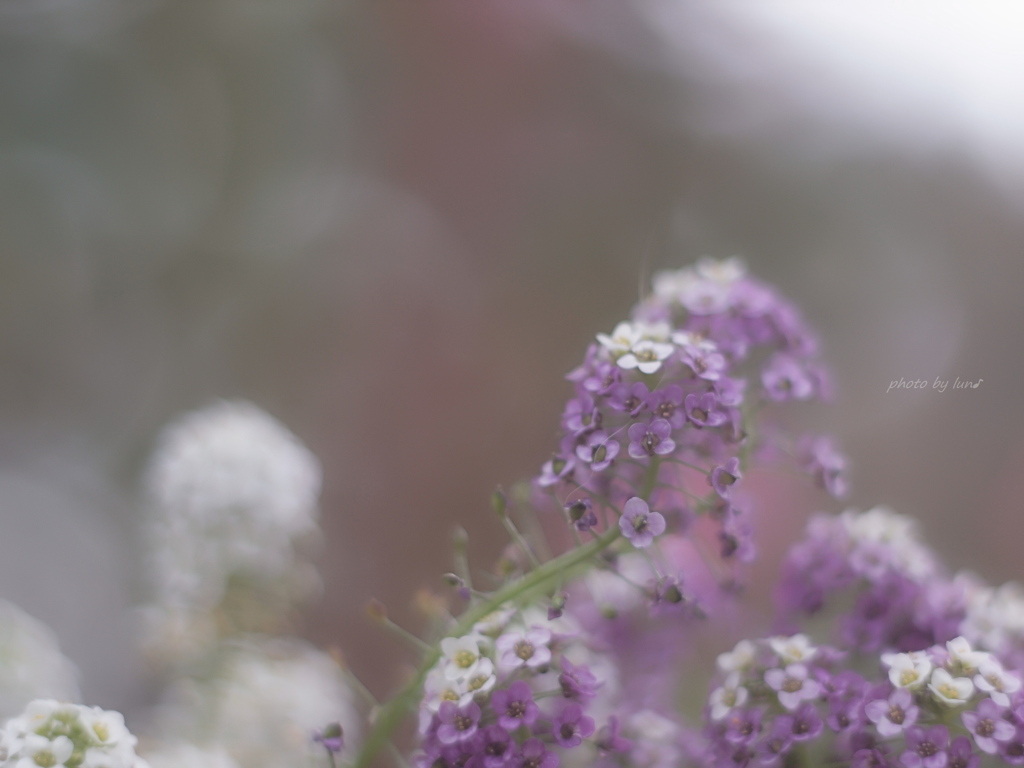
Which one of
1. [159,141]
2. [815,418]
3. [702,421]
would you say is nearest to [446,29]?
[159,141]

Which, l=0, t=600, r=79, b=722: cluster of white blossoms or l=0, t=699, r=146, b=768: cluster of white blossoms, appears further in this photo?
l=0, t=600, r=79, b=722: cluster of white blossoms

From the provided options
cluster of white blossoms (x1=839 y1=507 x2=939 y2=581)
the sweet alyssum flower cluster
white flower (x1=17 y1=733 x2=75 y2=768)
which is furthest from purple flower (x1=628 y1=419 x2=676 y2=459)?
white flower (x1=17 y1=733 x2=75 y2=768)

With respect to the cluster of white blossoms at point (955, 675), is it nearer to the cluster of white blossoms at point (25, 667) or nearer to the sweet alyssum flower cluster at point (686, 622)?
the sweet alyssum flower cluster at point (686, 622)

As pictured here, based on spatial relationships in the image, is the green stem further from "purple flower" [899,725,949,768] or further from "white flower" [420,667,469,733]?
"purple flower" [899,725,949,768]

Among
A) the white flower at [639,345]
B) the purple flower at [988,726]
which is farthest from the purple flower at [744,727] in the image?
the white flower at [639,345]

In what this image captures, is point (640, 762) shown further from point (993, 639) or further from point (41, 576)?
point (41, 576)

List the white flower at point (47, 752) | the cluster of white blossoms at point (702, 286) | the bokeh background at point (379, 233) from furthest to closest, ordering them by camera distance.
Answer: the bokeh background at point (379, 233) → the cluster of white blossoms at point (702, 286) → the white flower at point (47, 752)

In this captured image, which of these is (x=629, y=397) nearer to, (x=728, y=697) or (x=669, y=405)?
(x=669, y=405)
